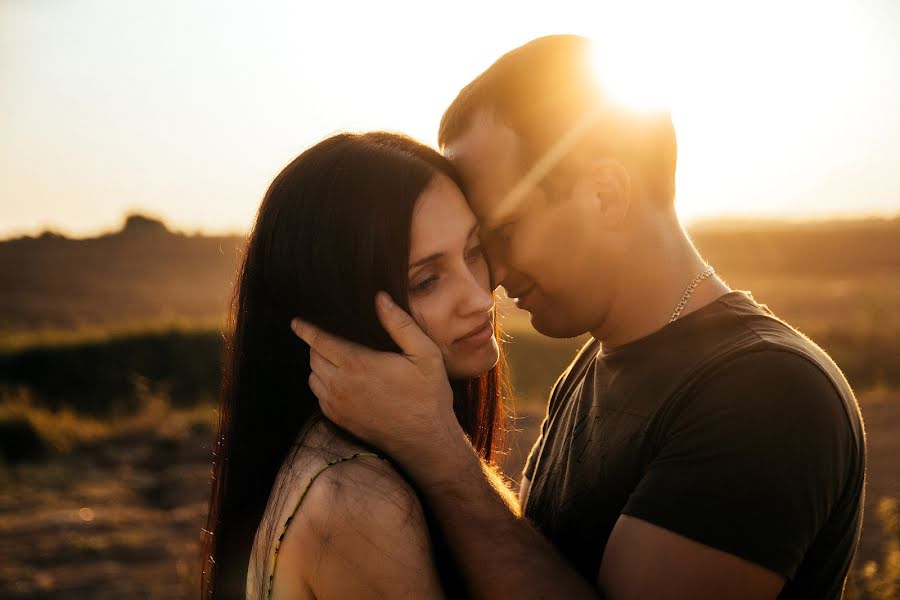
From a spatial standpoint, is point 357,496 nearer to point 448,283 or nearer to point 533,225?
point 448,283

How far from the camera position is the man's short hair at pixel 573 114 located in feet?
9.21

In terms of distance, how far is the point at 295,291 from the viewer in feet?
8.13

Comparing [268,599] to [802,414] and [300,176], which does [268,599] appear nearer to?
[300,176]

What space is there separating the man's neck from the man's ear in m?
0.13

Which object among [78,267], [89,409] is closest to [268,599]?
[89,409]

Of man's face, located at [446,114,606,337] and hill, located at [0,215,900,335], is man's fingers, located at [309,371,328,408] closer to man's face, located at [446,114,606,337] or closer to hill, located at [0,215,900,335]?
man's face, located at [446,114,606,337]

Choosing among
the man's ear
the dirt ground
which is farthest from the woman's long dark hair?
the dirt ground

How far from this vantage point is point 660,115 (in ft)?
9.50

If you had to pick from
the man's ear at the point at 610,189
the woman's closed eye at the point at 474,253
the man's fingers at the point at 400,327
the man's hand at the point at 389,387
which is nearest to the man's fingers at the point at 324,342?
the man's hand at the point at 389,387

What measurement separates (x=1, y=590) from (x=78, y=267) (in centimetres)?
4747

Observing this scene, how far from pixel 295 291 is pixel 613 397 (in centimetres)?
102

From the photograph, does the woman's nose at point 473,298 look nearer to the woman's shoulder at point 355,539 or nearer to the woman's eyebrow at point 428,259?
the woman's eyebrow at point 428,259

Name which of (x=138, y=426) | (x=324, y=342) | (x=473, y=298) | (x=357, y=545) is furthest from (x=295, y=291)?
(x=138, y=426)

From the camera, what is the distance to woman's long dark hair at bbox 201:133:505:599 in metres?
2.42
